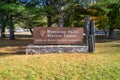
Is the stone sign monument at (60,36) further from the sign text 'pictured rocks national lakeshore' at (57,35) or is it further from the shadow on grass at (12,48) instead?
the shadow on grass at (12,48)

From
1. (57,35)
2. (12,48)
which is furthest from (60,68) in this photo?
(12,48)

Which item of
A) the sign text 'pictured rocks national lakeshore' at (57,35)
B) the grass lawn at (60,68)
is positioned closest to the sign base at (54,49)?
the sign text 'pictured rocks national lakeshore' at (57,35)

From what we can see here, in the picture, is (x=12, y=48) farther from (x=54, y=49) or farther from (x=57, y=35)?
(x=54, y=49)

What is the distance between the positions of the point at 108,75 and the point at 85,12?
14657mm

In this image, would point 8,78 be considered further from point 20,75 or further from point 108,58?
point 108,58

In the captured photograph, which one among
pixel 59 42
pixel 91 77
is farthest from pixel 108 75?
pixel 59 42

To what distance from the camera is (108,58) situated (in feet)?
34.7

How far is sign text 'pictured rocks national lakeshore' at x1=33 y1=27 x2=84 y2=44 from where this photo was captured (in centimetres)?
1269

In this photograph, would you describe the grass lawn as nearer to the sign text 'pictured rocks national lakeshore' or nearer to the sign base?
the sign base

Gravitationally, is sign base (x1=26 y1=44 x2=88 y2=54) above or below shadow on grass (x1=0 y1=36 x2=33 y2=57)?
above

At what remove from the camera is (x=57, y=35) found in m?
12.7

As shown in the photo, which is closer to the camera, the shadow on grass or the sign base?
the sign base

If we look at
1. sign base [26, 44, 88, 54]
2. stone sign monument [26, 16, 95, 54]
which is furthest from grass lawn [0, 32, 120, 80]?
stone sign monument [26, 16, 95, 54]

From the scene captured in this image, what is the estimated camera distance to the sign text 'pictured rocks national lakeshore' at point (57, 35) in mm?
12688
